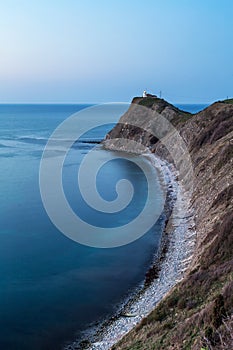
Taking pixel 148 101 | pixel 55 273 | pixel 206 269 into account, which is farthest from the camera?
pixel 148 101

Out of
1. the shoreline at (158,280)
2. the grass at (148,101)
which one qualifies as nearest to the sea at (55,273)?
the shoreline at (158,280)

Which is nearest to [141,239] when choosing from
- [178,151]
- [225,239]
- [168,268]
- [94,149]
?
[168,268]

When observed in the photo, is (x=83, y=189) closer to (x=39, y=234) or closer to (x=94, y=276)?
(x=39, y=234)

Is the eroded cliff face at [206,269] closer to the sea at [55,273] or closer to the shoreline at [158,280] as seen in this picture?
the shoreline at [158,280]

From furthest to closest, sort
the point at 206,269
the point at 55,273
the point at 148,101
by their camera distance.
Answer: the point at 148,101, the point at 55,273, the point at 206,269

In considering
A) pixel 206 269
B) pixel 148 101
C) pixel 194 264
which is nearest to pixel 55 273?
pixel 194 264

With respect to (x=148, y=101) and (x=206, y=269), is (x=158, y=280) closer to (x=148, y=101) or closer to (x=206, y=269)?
(x=206, y=269)
